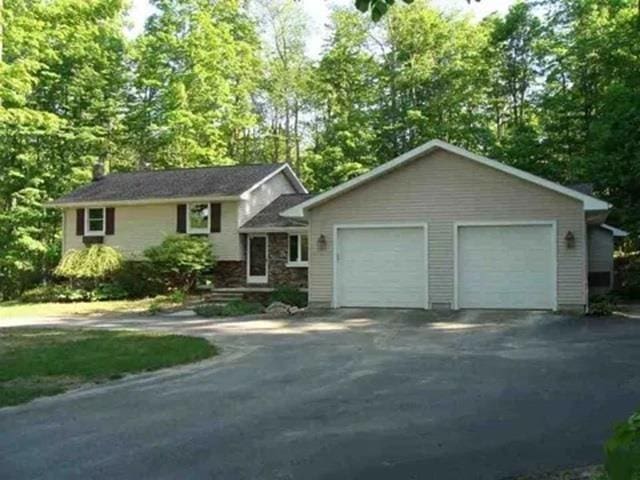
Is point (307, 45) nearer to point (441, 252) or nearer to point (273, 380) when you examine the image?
point (441, 252)

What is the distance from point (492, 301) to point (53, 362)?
10.6 meters

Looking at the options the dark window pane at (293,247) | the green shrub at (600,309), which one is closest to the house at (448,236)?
the green shrub at (600,309)

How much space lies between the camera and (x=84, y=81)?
3120cm

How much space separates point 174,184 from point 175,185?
0.59 feet

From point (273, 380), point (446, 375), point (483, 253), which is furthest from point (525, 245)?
point (273, 380)

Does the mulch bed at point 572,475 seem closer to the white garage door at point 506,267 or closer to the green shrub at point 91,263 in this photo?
the white garage door at point 506,267

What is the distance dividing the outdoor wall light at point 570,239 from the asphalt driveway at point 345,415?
14.4 ft

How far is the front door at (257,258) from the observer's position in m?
24.1

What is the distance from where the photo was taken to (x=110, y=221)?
2573cm

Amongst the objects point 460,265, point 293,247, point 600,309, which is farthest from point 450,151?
point 293,247

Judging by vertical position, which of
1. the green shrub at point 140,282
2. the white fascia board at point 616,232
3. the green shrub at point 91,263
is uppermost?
the white fascia board at point 616,232

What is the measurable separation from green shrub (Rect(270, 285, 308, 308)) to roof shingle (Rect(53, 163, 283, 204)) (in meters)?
5.17

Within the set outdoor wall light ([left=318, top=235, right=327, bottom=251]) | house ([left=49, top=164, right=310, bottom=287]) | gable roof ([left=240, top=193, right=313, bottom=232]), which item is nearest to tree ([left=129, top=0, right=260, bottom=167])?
house ([left=49, top=164, right=310, bottom=287])

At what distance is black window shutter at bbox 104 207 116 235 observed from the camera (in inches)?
1011
